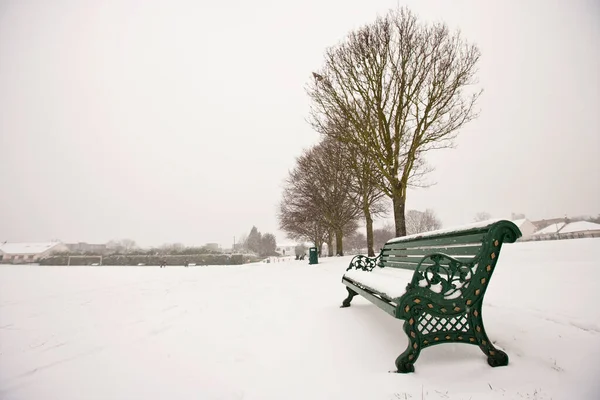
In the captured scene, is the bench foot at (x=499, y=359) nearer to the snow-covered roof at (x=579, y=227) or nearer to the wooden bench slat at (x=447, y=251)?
the wooden bench slat at (x=447, y=251)

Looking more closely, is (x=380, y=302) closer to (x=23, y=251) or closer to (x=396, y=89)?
(x=396, y=89)

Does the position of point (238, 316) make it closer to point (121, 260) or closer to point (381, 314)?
point (381, 314)

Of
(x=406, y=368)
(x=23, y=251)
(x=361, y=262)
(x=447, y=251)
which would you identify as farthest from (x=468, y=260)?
(x=23, y=251)

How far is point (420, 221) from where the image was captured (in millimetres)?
53500

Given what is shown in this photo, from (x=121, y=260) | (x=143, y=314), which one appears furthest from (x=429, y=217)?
(x=143, y=314)

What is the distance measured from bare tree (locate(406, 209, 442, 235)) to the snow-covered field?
48580 mm

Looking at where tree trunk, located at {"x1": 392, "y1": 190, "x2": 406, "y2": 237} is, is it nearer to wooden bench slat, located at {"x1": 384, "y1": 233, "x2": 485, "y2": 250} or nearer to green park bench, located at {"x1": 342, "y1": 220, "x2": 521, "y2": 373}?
wooden bench slat, located at {"x1": 384, "y1": 233, "x2": 485, "y2": 250}

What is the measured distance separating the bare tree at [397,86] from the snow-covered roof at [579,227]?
193 feet

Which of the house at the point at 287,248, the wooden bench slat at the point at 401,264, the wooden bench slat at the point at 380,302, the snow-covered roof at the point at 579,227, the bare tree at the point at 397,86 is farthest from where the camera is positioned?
the house at the point at 287,248

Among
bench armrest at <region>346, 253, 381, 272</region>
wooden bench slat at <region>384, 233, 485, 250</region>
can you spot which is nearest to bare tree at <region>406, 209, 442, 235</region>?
bench armrest at <region>346, 253, 381, 272</region>

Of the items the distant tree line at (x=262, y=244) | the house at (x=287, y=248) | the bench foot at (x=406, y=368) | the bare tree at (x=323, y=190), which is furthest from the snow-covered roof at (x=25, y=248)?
the house at (x=287, y=248)

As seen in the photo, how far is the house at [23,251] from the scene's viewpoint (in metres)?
46.0

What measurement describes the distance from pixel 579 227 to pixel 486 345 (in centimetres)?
7348

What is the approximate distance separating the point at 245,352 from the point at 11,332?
3.48m
